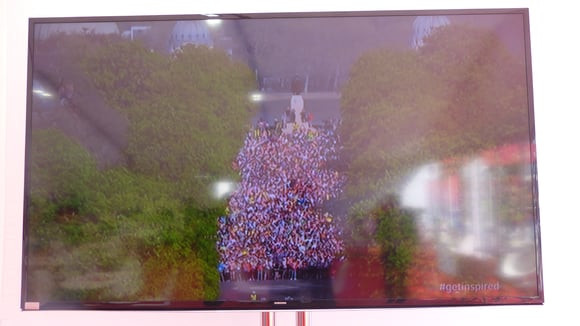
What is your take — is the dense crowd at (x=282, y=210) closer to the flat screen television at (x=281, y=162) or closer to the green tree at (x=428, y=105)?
the flat screen television at (x=281, y=162)

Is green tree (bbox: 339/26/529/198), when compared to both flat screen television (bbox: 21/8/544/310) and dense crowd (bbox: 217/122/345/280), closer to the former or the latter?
flat screen television (bbox: 21/8/544/310)

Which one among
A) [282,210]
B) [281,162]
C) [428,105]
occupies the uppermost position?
[428,105]

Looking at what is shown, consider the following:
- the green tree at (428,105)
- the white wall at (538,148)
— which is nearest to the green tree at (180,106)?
the white wall at (538,148)

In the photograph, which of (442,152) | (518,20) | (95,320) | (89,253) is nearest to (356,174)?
(442,152)

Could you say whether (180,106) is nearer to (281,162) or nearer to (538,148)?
(281,162)

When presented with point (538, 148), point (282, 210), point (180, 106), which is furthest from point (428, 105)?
point (180, 106)

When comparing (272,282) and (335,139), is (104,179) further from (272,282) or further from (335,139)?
(335,139)

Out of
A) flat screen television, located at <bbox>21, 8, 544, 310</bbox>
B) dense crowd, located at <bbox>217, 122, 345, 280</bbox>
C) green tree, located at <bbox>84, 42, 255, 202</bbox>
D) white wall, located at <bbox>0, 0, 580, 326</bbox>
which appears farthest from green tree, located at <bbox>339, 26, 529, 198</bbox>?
green tree, located at <bbox>84, 42, 255, 202</bbox>
